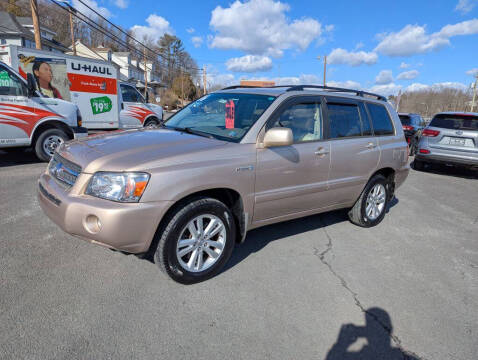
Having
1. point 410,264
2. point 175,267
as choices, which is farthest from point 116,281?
point 410,264

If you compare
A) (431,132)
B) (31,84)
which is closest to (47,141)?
(31,84)

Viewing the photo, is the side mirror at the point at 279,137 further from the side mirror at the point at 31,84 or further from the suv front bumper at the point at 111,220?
the side mirror at the point at 31,84

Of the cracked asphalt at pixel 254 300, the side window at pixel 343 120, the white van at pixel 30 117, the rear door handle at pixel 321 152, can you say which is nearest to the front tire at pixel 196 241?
the cracked asphalt at pixel 254 300

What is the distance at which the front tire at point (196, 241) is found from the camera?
106 inches

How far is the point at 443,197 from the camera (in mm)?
6758

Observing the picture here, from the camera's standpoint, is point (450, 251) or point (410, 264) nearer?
point (410, 264)

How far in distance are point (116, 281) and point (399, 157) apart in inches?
166

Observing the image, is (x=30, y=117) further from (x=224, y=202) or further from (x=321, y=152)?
(x=321, y=152)

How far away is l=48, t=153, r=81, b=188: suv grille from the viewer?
2.76 meters

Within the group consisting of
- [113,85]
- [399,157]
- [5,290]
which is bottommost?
[5,290]

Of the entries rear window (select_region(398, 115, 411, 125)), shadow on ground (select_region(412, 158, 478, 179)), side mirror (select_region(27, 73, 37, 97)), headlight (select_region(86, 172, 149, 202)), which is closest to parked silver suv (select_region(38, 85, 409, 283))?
headlight (select_region(86, 172, 149, 202))

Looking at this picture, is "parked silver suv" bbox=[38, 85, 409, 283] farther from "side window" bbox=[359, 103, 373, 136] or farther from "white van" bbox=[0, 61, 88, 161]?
"white van" bbox=[0, 61, 88, 161]

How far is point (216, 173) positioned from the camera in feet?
9.27

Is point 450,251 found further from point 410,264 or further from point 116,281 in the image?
point 116,281
